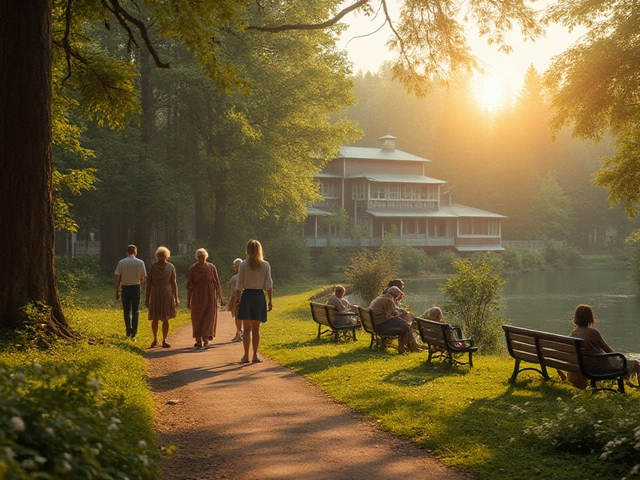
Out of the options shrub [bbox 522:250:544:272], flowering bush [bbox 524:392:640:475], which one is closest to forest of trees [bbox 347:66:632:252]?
shrub [bbox 522:250:544:272]

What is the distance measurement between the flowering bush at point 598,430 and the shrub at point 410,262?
4549 cm

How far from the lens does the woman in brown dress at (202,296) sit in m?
13.9

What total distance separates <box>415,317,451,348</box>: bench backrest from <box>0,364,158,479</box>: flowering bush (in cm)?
749

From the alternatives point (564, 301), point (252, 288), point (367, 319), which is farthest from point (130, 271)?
point (564, 301)

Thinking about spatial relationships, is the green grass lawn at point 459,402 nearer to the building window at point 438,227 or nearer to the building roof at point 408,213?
the building roof at point 408,213

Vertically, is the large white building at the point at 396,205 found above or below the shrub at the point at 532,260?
above

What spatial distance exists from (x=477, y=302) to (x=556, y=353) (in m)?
7.50

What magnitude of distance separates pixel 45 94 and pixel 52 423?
24.3ft

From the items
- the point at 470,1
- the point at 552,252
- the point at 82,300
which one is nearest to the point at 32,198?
the point at 470,1

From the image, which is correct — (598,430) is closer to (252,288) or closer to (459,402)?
(459,402)

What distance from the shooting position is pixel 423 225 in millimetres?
67125

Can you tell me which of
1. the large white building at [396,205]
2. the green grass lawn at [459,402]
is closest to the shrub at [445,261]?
the large white building at [396,205]

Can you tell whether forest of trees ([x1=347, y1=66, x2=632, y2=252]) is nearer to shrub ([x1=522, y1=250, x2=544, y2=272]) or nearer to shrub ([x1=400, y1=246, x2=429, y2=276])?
shrub ([x1=522, y1=250, x2=544, y2=272])

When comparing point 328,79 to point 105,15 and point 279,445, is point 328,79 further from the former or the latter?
point 279,445
